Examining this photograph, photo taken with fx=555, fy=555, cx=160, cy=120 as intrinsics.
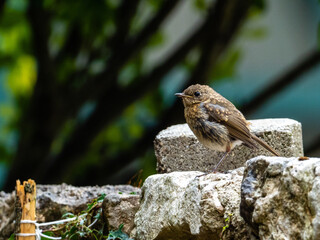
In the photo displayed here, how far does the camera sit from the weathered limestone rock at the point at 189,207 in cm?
292

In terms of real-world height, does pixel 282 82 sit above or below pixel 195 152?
above

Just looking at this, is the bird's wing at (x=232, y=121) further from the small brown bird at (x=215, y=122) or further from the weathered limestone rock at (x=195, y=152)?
the weathered limestone rock at (x=195, y=152)

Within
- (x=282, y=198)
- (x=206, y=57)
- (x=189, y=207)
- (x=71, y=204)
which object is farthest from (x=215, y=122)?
(x=206, y=57)

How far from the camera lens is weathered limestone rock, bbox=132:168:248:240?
9.57ft

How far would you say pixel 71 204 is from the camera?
174 inches

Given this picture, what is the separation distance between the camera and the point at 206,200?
2965 mm

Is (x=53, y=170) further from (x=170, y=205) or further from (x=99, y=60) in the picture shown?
(x=170, y=205)

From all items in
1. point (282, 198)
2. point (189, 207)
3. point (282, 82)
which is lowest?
point (282, 198)

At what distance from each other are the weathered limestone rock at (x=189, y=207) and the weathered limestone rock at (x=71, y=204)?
196 millimetres

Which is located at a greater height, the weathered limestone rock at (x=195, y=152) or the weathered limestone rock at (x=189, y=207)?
the weathered limestone rock at (x=195, y=152)

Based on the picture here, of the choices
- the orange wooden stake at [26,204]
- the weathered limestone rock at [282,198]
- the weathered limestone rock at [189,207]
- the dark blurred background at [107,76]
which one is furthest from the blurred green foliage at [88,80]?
the weathered limestone rock at [282,198]

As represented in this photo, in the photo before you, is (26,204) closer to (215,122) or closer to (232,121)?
(215,122)

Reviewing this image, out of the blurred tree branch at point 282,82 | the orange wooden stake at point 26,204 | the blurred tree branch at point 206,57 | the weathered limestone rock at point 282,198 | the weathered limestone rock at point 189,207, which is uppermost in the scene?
the blurred tree branch at point 206,57

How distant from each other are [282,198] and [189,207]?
2.52 ft
